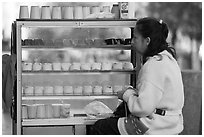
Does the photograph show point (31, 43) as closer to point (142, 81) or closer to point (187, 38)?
point (142, 81)

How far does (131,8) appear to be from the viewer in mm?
5602

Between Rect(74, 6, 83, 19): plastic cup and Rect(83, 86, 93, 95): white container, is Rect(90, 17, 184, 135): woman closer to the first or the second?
Rect(83, 86, 93, 95): white container

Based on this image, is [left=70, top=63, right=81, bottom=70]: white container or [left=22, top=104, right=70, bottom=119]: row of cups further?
[left=70, top=63, right=81, bottom=70]: white container

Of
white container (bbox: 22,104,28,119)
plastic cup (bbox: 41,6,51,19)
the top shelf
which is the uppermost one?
plastic cup (bbox: 41,6,51,19)

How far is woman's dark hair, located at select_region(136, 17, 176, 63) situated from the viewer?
4258mm

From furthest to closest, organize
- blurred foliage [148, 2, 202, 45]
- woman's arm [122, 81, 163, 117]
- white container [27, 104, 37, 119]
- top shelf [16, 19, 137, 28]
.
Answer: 1. blurred foliage [148, 2, 202, 45]
2. white container [27, 104, 37, 119]
3. top shelf [16, 19, 137, 28]
4. woman's arm [122, 81, 163, 117]

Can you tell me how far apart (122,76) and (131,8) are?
0.72 m

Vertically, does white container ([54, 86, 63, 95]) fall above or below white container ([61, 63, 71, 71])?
below

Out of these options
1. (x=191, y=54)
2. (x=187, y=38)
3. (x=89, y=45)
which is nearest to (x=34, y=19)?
(x=89, y=45)

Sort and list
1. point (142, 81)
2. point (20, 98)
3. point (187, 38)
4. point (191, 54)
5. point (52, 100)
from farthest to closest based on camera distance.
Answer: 1. point (191, 54)
2. point (187, 38)
3. point (52, 100)
4. point (20, 98)
5. point (142, 81)

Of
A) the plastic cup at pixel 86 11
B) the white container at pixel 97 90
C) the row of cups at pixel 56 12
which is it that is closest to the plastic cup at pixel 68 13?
the row of cups at pixel 56 12

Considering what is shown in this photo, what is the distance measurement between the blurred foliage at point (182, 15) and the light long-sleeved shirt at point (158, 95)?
35.3 feet

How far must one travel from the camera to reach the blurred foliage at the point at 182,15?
1501 centimetres

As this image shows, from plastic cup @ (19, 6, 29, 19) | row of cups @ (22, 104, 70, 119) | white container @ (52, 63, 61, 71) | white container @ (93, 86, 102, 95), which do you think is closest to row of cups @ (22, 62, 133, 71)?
white container @ (52, 63, 61, 71)
